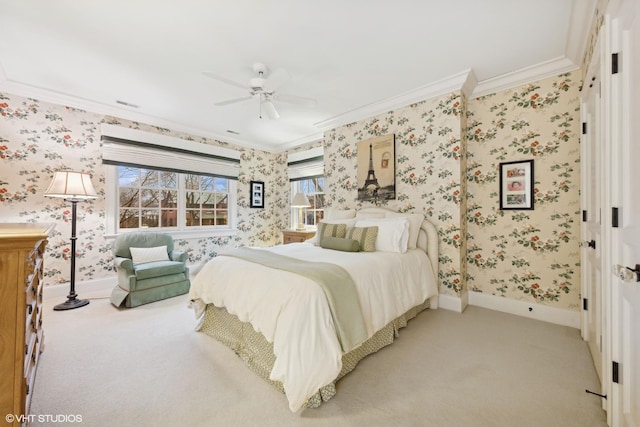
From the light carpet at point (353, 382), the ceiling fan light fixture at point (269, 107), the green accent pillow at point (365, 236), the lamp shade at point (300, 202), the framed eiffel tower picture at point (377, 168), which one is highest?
the ceiling fan light fixture at point (269, 107)

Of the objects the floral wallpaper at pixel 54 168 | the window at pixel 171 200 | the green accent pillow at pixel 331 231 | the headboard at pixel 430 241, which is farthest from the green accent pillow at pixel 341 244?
the floral wallpaper at pixel 54 168

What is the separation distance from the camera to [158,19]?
6.62 ft

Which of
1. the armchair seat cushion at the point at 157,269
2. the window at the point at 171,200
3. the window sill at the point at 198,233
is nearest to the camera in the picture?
the armchair seat cushion at the point at 157,269

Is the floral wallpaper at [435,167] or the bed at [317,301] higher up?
the floral wallpaper at [435,167]

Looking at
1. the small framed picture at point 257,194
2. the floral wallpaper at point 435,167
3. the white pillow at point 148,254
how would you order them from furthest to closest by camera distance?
the small framed picture at point 257,194
the white pillow at point 148,254
the floral wallpaper at point 435,167

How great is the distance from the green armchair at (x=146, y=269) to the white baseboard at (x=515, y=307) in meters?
3.45

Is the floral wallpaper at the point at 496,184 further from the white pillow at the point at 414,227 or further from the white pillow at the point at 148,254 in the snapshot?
the white pillow at the point at 148,254

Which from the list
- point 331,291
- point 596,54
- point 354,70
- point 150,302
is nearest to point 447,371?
point 331,291

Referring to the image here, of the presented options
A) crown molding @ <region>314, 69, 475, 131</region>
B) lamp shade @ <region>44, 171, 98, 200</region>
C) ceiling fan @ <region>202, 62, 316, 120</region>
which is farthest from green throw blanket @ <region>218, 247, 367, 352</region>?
lamp shade @ <region>44, 171, 98, 200</region>

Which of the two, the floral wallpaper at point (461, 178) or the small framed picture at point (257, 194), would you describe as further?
the small framed picture at point (257, 194)

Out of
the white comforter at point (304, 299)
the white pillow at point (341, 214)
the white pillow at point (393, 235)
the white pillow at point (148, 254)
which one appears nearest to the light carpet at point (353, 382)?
the white comforter at point (304, 299)

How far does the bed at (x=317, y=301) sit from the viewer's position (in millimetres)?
1488

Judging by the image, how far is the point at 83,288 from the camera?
346cm

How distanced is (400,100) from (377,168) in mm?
941
